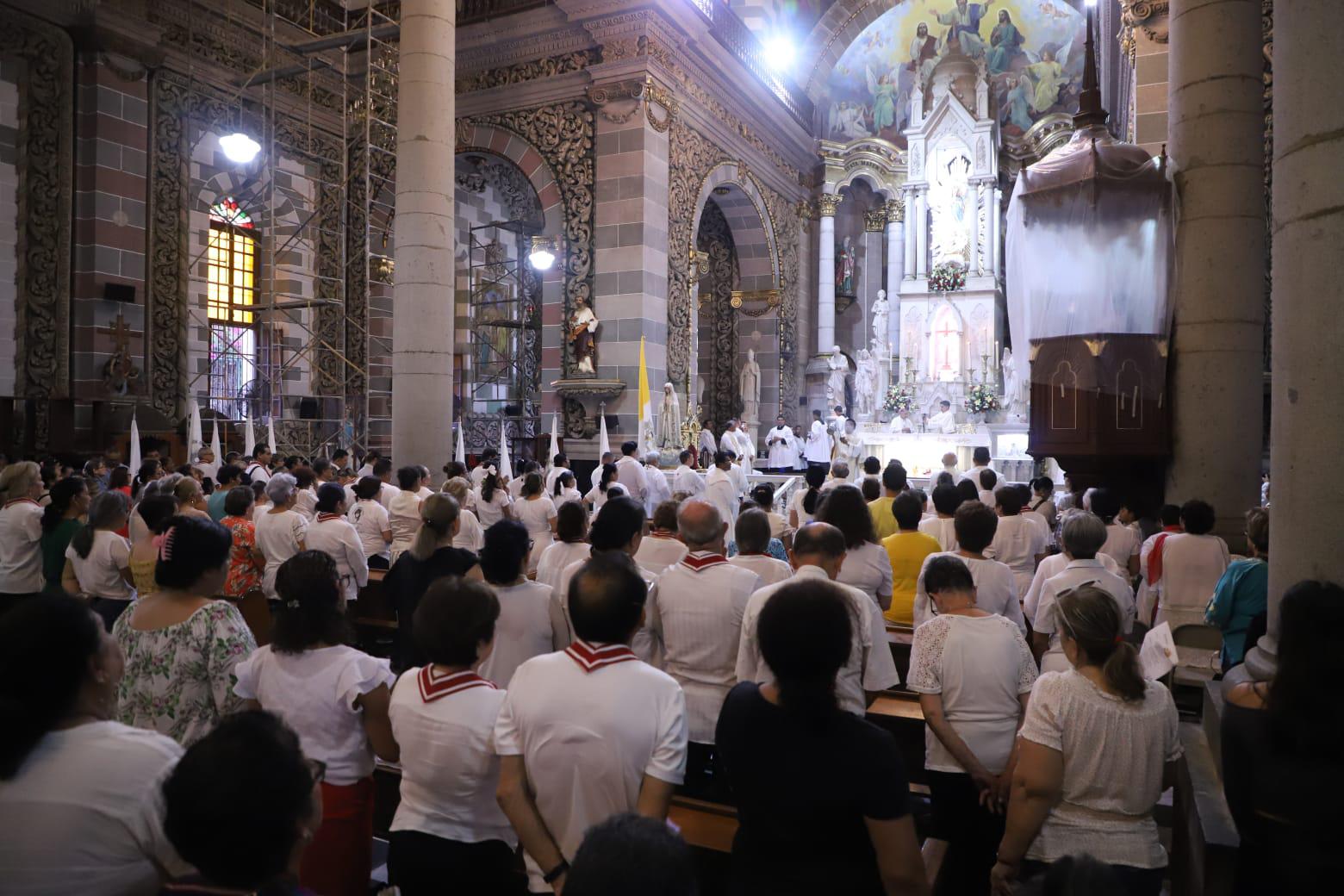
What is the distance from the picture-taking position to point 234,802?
4.83 ft

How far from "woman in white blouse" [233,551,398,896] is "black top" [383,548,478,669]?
149 cm

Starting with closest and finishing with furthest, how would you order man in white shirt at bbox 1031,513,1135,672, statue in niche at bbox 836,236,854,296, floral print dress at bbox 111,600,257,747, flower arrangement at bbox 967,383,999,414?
floral print dress at bbox 111,600,257,747 < man in white shirt at bbox 1031,513,1135,672 < flower arrangement at bbox 967,383,999,414 < statue in niche at bbox 836,236,854,296

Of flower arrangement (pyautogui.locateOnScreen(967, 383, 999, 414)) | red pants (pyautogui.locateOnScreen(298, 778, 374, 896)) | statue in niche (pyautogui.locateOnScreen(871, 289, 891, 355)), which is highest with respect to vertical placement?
statue in niche (pyautogui.locateOnScreen(871, 289, 891, 355))

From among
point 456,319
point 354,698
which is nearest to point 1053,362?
point 354,698

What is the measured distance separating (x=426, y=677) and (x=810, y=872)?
3.71ft

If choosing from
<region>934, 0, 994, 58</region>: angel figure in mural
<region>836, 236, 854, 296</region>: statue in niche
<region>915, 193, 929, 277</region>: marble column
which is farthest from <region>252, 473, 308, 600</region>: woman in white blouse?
<region>934, 0, 994, 58</region>: angel figure in mural

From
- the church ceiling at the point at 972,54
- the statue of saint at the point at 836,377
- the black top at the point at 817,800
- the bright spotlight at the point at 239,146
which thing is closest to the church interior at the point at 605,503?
the black top at the point at 817,800

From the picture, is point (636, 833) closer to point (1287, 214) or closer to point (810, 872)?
point (810, 872)

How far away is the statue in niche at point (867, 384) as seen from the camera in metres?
22.3

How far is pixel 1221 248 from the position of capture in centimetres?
643

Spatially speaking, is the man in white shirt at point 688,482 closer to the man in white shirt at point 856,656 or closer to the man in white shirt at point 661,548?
the man in white shirt at point 661,548

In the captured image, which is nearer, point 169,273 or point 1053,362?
point 1053,362

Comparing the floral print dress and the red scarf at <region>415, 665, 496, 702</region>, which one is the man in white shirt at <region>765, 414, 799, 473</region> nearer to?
the floral print dress

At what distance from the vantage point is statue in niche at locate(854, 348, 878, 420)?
22.3 m
